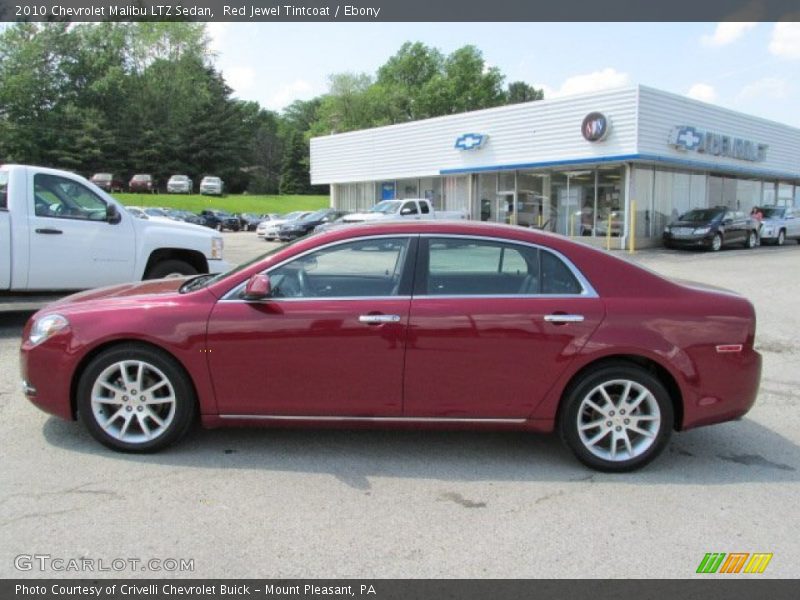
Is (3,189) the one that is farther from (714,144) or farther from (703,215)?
(714,144)

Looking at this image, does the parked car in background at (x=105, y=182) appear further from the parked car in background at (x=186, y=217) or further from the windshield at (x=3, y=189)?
the windshield at (x=3, y=189)

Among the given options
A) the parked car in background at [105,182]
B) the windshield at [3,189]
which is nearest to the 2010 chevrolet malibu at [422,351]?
the windshield at [3,189]

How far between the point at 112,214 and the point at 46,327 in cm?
432

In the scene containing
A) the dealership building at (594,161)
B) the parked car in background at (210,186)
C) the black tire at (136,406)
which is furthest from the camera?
the parked car in background at (210,186)

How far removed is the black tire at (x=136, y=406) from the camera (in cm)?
425

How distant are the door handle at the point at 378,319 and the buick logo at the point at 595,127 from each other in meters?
23.2

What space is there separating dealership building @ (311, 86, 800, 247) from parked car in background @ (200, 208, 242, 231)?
1105 centimetres

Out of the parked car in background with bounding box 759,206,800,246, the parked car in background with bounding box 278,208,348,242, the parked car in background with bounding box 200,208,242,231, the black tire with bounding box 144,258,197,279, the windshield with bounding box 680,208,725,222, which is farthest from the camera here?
the parked car in background with bounding box 200,208,242,231

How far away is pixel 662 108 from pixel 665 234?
4.89m

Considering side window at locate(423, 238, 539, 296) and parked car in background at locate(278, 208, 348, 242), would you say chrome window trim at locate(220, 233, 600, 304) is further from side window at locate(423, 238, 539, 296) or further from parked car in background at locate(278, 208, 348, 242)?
parked car in background at locate(278, 208, 348, 242)

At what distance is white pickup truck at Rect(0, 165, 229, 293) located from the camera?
25.4ft

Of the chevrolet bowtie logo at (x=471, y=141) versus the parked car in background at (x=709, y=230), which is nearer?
the parked car in background at (x=709, y=230)

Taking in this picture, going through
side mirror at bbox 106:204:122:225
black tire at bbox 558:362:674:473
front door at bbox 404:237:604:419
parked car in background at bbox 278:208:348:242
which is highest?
parked car in background at bbox 278:208:348:242

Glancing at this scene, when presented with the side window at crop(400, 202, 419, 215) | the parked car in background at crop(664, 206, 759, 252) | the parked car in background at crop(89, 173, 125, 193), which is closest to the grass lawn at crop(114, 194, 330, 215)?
the parked car in background at crop(89, 173, 125, 193)
